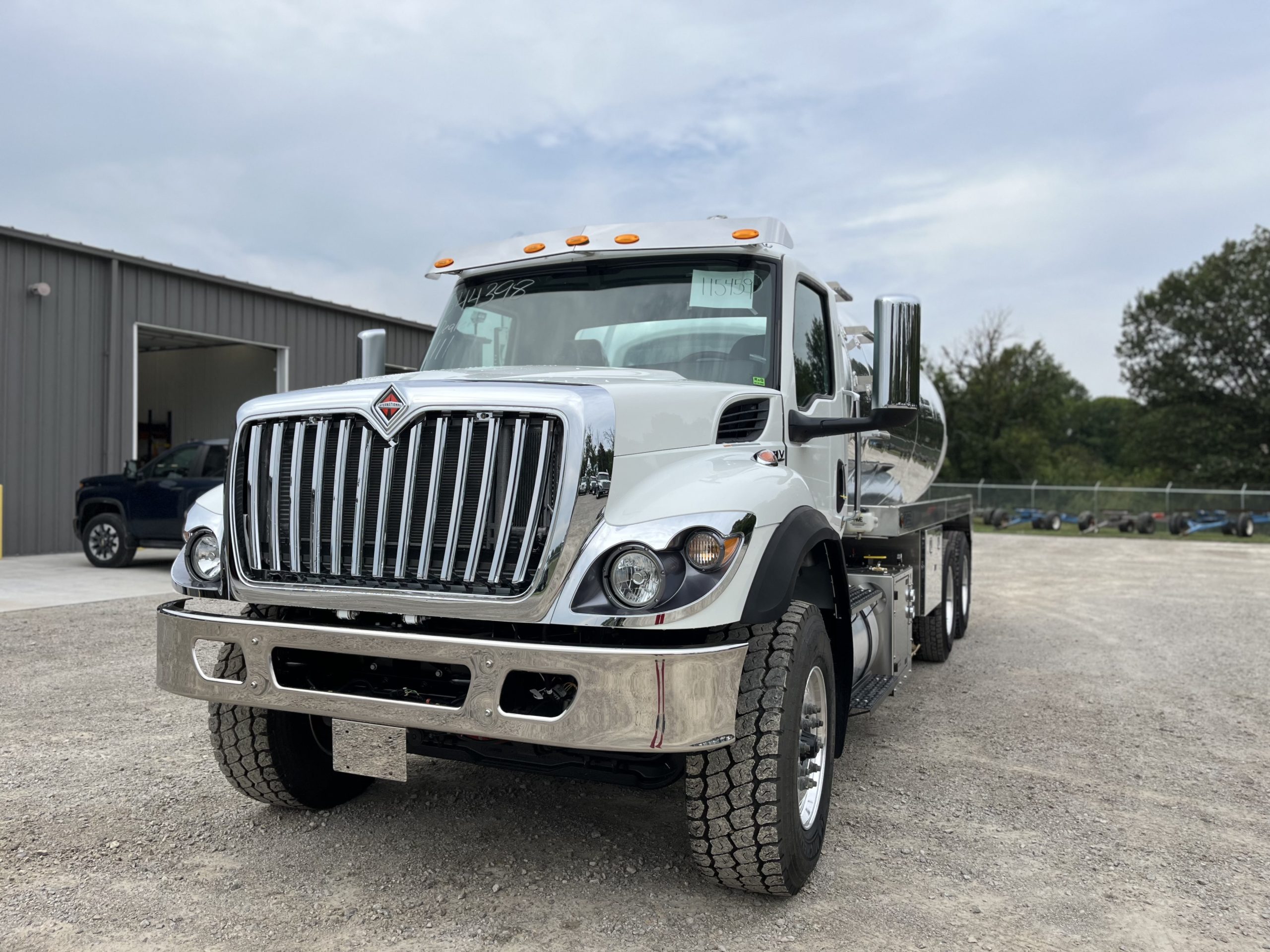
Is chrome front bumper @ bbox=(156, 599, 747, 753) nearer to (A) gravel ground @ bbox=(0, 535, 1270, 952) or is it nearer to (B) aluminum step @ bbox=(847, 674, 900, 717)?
(A) gravel ground @ bbox=(0, 535, 1270, 952)

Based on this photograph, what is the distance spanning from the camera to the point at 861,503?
18.4ft

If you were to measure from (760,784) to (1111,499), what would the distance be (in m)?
31.9

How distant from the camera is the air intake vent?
3.57 metres

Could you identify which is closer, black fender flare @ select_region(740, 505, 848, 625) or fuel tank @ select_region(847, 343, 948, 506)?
black fender flare @ select_region(740, 505, 848, 625)

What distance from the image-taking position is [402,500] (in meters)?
3.06

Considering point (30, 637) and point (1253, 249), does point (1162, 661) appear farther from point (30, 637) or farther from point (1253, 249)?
point (1253, 249)

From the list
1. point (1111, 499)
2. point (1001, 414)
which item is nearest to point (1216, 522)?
point (1111, 499)

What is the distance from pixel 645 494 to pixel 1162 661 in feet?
21.1

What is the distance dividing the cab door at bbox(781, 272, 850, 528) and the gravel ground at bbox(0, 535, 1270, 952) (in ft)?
4.49

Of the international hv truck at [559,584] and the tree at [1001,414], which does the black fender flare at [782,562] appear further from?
the tree at [1001,414]

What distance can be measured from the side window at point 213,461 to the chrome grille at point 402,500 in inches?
400

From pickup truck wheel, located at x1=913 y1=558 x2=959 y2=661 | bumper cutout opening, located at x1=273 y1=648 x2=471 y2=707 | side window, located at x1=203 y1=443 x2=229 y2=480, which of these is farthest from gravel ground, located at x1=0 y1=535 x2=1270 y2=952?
side window, located at x1=203 y1=443 x2=229 y2=480

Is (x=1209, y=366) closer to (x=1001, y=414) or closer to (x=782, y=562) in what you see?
(x=1001, y=414)

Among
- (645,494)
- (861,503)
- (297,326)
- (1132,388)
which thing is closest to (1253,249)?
(1132,388)
